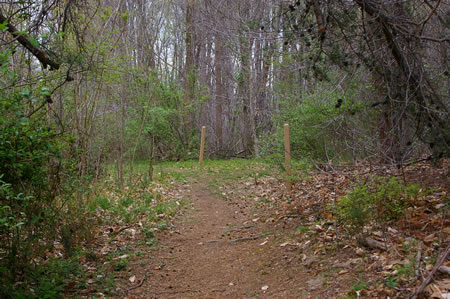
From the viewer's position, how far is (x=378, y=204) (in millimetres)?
4844

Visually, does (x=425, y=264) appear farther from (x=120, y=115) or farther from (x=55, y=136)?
(x=120, y=115)

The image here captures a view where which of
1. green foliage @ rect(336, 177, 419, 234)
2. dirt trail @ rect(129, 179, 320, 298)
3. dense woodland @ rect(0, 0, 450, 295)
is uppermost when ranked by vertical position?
dense woodland @ rect(0, 0, 450, 295)

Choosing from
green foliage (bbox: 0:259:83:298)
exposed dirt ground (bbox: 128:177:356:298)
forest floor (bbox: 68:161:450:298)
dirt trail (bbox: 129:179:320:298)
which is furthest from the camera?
dirt trail (bbox: 129:179:320:298)

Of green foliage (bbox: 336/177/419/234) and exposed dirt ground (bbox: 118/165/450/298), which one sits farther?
green foliage (bbox: 336/177/419/234)

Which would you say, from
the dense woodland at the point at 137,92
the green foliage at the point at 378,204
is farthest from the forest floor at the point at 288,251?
the dense woodland at the point at 137,92

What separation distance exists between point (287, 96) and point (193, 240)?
22.0 feet

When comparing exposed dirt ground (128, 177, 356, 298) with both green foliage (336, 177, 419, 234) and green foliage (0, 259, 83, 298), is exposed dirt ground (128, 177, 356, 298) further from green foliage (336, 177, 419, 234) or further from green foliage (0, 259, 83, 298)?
green foliage (0, 259, 83, 298)

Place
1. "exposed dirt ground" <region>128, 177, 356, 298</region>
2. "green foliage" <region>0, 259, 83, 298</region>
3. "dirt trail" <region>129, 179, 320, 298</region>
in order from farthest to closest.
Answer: "dirt trail" <region>129, 179, 320, 298</region> < "exposed dirt ground" <region>128, 177, 356, 298</region> < "green foliage" <region>0, 259, 83, 298</region>

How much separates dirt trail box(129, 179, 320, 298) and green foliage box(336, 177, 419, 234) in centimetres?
88

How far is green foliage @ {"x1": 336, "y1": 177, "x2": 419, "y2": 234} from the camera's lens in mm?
4617

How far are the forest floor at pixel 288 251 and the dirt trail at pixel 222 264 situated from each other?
14 millimetres

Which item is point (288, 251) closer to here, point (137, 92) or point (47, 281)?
point (47, 281)

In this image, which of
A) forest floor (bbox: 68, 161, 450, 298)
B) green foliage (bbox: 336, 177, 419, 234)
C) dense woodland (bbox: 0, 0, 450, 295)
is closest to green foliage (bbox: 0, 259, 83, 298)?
dense woodland (bbox: 0, 0, 450, 295)

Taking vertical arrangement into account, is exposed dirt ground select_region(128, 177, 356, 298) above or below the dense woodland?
below
